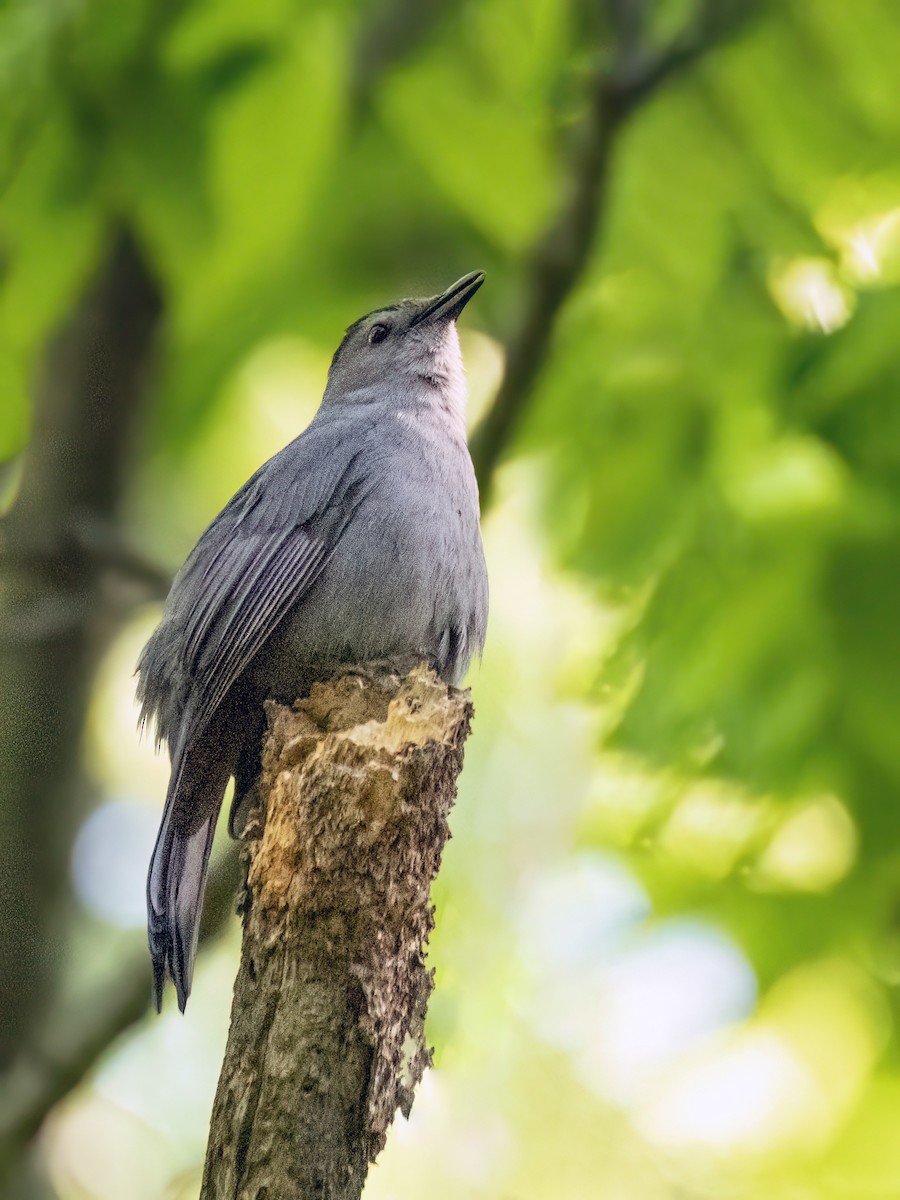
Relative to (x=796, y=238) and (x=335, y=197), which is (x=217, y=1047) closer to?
(x=335, y=197)

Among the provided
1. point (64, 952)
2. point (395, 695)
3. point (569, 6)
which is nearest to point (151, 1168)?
point (64, 952)

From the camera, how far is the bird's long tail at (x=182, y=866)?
4.43 meters

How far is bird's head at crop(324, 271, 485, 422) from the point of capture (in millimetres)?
6199

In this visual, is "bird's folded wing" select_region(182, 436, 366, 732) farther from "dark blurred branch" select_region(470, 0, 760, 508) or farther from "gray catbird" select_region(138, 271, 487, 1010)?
"dark blurred branch" select_region(470, 0, 760, 508)

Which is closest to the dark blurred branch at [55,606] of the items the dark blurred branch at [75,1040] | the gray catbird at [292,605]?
the dark blurred branch at [75,1040]

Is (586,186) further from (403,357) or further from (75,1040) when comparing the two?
(75,1040)

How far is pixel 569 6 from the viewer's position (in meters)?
4.91

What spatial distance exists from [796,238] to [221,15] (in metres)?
2.02

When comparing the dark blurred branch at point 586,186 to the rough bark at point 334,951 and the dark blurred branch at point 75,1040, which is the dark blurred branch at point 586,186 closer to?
the rough bark at point 334,951

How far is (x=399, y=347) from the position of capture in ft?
21.4

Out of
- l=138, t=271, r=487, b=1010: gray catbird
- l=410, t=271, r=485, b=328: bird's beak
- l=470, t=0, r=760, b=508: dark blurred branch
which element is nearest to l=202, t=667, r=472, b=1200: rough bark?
l=138, t=271, r=487, b=1010: gray catbird

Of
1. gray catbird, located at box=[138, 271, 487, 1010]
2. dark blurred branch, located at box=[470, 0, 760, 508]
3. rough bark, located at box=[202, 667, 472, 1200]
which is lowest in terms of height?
rough bark, located at box=[202, 667, 472, 1200]

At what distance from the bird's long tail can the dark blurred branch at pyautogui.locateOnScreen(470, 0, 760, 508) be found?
162cm

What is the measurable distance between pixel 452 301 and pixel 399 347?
1.72ft
